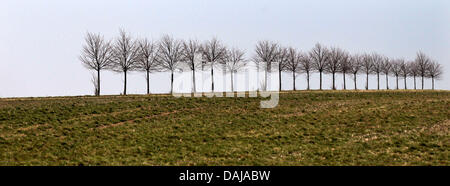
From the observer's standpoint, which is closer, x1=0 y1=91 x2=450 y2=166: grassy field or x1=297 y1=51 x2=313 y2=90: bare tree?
x1=0 y1=91 x2=450 y2=166: grassy field

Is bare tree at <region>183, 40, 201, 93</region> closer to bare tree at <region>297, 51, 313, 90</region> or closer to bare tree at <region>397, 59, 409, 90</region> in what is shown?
bare tree at <region>297, 51, 313, 90</region>

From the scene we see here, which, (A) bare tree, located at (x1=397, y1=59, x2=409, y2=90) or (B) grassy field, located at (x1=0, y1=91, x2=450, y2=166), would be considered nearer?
(B) grassy field, located at (x1=0, y1=91, x2=450, y2=166)

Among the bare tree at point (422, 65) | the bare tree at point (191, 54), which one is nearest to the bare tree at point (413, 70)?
the bare tree at point (422, 65)

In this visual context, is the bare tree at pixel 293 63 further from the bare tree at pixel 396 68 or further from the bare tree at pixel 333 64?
the bare tree at pixel 396 68

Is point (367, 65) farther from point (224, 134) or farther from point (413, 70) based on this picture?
point (224, 134)

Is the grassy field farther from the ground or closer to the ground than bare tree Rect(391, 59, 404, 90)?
closer to the ground

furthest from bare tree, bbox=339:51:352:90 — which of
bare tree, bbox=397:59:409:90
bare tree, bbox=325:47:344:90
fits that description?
bare tree, bbox=397:59:409:90

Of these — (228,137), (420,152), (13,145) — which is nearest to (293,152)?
(228,137)

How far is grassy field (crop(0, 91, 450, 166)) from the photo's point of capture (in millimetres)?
14594

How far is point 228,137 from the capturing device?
60.9 ft

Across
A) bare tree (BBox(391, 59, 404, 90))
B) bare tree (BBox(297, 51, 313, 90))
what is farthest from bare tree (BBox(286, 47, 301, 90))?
bare tree (BBox(391, 59, 404, 90))

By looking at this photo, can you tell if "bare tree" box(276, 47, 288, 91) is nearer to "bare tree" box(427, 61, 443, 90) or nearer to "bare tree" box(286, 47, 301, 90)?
"bare tree" box(286, 47, 301, 90)
